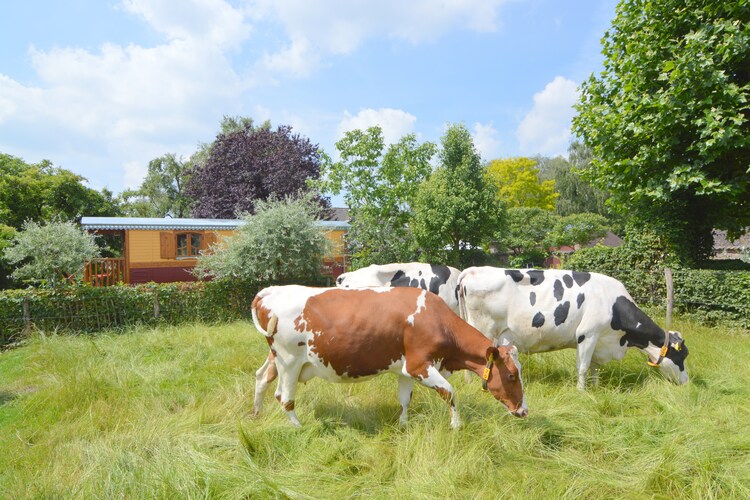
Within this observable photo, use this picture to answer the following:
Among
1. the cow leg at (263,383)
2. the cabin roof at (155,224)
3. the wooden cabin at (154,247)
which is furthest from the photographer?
the wooden cabin at (154,247)

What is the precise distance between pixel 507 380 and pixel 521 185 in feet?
110

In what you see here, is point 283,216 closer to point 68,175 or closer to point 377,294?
point 377,294

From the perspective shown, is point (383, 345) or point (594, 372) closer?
point (383, 345)

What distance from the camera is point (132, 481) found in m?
3.34

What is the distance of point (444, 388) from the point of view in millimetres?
4102

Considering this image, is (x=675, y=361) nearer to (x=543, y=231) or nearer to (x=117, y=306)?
(x=117, y=306)

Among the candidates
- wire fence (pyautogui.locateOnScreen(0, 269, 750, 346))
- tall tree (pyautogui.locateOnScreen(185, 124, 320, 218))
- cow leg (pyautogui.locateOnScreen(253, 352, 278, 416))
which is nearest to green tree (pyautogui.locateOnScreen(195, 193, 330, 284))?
wire fence (pyautogui.locateOnScreen(0, 269, 750, 346))

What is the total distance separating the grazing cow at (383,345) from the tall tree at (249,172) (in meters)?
23.3

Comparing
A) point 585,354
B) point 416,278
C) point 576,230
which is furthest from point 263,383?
point 576,230

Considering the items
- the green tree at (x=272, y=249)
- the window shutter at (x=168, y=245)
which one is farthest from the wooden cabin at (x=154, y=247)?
the green tree at (x=272, y=249)

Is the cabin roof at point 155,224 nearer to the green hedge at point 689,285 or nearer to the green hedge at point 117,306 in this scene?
the green hedge at point 117,306

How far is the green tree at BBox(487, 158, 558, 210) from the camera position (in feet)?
116

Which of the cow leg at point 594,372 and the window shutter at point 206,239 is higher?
the window shutter at point 206,239

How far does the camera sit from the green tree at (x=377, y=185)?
1655 centimetres
